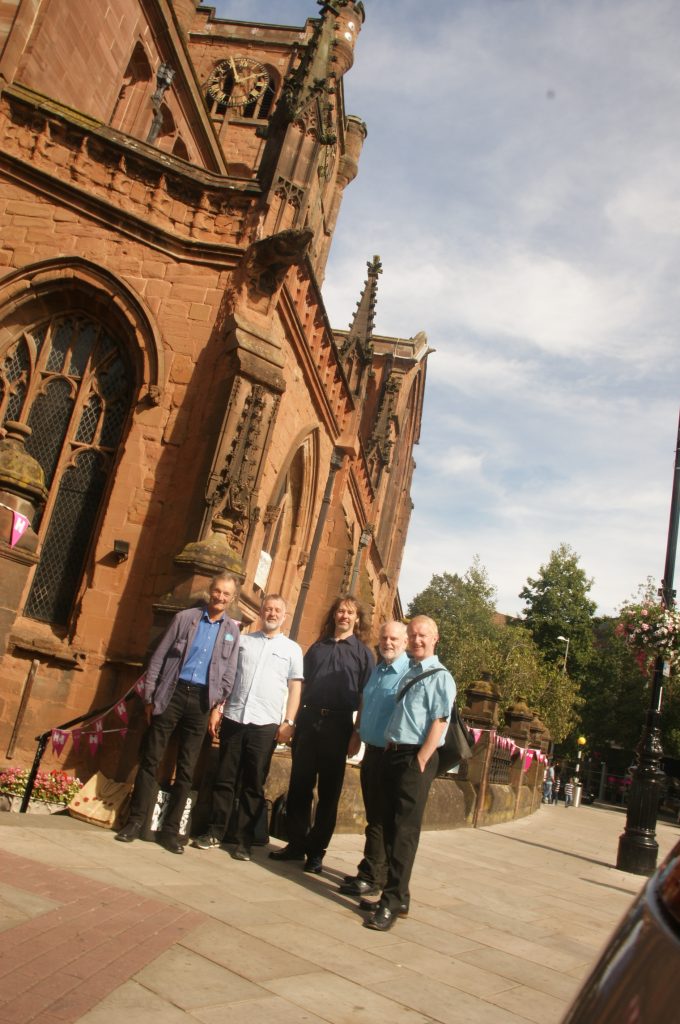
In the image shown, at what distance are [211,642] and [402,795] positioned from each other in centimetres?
189

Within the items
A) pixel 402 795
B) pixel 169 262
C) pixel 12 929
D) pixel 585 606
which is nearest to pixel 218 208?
pixel 169 262

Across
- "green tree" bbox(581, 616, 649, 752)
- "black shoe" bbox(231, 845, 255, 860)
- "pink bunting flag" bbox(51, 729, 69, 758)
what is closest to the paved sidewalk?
"black shoe" bbox(231, 845, 255, 860)

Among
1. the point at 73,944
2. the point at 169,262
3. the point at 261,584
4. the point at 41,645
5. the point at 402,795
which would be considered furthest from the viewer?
the point at 261,584

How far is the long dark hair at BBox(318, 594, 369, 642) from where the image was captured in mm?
6195

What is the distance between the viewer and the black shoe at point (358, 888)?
514 cm

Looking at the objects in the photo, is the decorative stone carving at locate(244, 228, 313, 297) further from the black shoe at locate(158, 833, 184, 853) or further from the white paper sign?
the black shoe at locate(158, 833, 184, 853)

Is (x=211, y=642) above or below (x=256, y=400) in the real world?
below

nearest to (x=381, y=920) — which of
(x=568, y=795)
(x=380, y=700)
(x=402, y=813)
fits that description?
(x=402, y=813)

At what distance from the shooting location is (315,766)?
599 cm

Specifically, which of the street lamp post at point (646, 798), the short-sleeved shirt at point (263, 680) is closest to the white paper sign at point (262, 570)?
the street lamp post at point (646, 798)

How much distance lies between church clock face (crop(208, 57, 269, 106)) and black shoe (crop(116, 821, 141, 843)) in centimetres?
2317

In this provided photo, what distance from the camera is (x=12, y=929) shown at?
3.12 metres

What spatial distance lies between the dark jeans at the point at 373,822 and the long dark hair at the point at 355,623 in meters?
0.99

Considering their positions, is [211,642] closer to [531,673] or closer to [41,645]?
[41,645]
